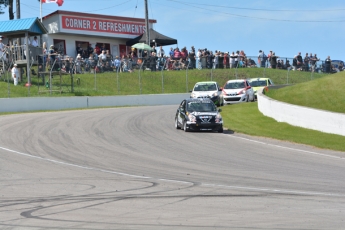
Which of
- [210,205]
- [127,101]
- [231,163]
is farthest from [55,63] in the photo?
[210,205]

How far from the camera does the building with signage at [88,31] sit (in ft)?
168

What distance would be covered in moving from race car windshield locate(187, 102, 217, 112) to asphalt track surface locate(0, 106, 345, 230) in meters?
1.61

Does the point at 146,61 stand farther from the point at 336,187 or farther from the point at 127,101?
the point at 336,187

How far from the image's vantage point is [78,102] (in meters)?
37.3

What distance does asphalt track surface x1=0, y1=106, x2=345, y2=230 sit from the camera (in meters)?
8.83

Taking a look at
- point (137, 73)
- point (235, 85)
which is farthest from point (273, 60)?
point (235, 85)

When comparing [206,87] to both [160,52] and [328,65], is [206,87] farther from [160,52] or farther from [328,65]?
[328,65]

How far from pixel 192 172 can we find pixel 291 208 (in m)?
4.48

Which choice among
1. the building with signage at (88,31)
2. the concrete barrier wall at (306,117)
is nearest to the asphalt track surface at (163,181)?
the concrete barrier wall at (306,117)

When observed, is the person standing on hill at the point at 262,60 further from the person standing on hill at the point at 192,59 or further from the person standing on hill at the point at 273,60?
the person standing on hill at the point at 192,59

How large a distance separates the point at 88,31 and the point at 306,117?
33.1m

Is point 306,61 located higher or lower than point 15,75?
higher

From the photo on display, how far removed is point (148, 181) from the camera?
1255 centimetres

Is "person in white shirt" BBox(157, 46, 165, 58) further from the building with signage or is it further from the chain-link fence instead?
the building with signage
